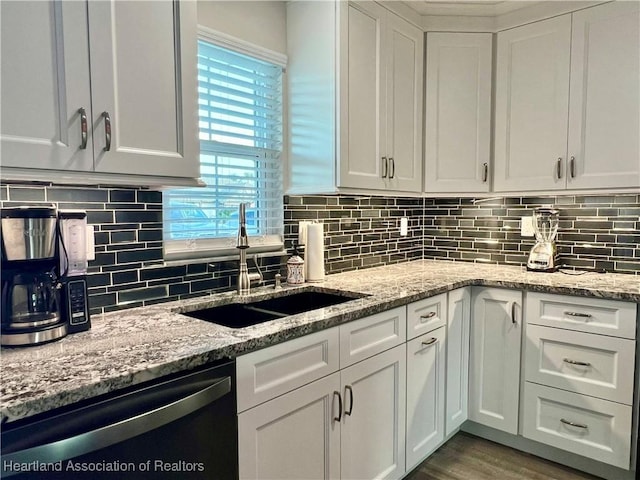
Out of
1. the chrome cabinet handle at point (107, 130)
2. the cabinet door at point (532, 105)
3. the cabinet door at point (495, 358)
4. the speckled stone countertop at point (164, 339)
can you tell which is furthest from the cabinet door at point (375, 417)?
the cabinet door at point (532, 105)

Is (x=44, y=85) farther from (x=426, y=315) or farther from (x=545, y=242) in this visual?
(x=545, y=242)

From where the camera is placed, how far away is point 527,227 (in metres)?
2.79

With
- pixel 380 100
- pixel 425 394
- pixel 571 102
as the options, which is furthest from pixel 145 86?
pixel 571 102

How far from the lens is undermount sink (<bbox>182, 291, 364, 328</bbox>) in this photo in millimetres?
1824

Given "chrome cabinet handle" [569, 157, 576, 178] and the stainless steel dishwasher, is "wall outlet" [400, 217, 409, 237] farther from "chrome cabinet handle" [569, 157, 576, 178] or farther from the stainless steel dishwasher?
the stainless steel dishwasher

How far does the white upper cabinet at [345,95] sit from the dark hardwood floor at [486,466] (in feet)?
4.79

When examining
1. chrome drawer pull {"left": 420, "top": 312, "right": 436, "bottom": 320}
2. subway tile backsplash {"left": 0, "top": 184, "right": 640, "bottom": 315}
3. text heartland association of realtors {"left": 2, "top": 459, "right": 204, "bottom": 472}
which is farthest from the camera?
chrome drawer pull {"left": 420, "top": 312, "right": 436, "bottom": 320}

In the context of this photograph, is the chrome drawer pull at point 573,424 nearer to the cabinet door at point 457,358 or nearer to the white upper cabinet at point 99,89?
the cabinet door at point 457,358

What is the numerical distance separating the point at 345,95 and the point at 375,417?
1.48m

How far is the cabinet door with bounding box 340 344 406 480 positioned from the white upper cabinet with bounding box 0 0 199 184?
102cm

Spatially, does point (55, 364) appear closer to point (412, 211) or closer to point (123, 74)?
point (123, 74)

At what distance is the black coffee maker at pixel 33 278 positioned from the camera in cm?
119

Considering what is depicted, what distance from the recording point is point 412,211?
10.4 ft

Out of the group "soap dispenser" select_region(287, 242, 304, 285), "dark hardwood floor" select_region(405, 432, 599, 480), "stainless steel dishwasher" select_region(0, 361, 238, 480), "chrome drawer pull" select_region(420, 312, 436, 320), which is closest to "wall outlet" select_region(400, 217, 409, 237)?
"chrome drawer pull" select_region(420, 312, 436, 320)
